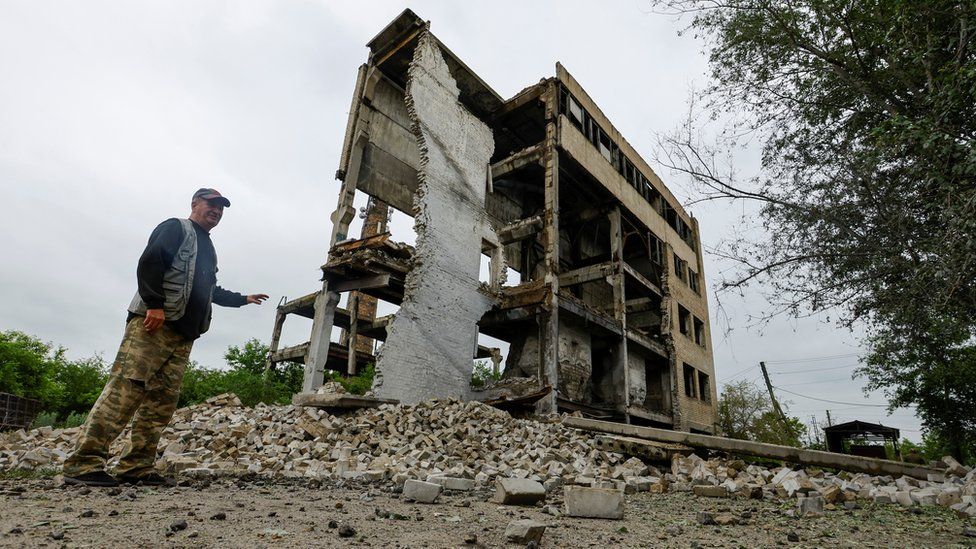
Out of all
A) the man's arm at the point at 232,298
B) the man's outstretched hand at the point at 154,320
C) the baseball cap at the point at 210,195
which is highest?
the baseball cap at the point at 210,195

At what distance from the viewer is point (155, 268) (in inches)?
143

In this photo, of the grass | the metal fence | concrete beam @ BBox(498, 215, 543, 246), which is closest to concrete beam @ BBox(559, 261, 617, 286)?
concrete beam @ BBox(498, 215, 543, 246)

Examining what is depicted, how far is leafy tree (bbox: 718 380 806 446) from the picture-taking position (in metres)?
22.7

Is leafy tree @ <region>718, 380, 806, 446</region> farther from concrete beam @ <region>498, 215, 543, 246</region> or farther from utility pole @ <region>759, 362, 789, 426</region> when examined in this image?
concrete beam @ <region>498, 215, 543, 246</region>

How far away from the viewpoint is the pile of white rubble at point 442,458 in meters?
4.77

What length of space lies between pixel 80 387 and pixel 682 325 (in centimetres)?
2263

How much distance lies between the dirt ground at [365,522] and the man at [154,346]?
0.32 m

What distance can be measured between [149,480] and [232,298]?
5.10 ft

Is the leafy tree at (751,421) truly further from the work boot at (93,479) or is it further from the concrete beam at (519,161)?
the work boot at (93,479)

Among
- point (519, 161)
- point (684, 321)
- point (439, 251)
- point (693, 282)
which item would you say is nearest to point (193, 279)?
point (439, 251)

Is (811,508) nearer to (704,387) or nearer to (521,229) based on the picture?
(521,229)

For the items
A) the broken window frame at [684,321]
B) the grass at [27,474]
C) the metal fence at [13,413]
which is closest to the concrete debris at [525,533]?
the grass at [27,474]

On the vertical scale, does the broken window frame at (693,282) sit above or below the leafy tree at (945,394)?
above

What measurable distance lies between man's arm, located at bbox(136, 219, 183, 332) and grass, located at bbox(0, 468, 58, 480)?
2263mm
